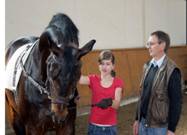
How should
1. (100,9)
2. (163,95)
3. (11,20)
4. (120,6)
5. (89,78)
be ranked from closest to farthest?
(163,95) < (89,78) < (11,20) < (100,9) < (120,6)

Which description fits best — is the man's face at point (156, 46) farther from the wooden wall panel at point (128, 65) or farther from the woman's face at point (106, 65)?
the wooden wall panel at point (128, 65)

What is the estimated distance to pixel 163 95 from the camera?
8.42 ft

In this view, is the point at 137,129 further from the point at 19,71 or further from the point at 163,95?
the point at 19,71

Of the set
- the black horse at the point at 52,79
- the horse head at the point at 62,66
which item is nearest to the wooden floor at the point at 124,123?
the black horse at the point at 52,79

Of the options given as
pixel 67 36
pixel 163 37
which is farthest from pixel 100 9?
pixel 67 36

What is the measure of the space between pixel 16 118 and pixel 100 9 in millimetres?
4313

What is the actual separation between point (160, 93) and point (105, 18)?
5.04 meters

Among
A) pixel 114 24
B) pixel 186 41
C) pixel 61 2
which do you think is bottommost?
pixel 186 41

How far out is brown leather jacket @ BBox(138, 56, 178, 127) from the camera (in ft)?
8.31

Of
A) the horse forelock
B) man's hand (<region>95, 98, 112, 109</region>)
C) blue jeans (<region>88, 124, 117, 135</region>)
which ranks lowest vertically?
blue jeans (<region>88, 124, 117, 135</region>)

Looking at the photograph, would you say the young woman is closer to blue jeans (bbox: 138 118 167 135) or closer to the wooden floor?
blue jeans (bbox: 138 118 167 135)

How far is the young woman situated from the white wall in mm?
2844

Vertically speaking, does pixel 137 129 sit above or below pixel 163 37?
below

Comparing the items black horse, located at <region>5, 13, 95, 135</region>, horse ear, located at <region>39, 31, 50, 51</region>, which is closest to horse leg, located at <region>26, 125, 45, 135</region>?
black horse, located at <region>5, 13, 95, 135</region>
